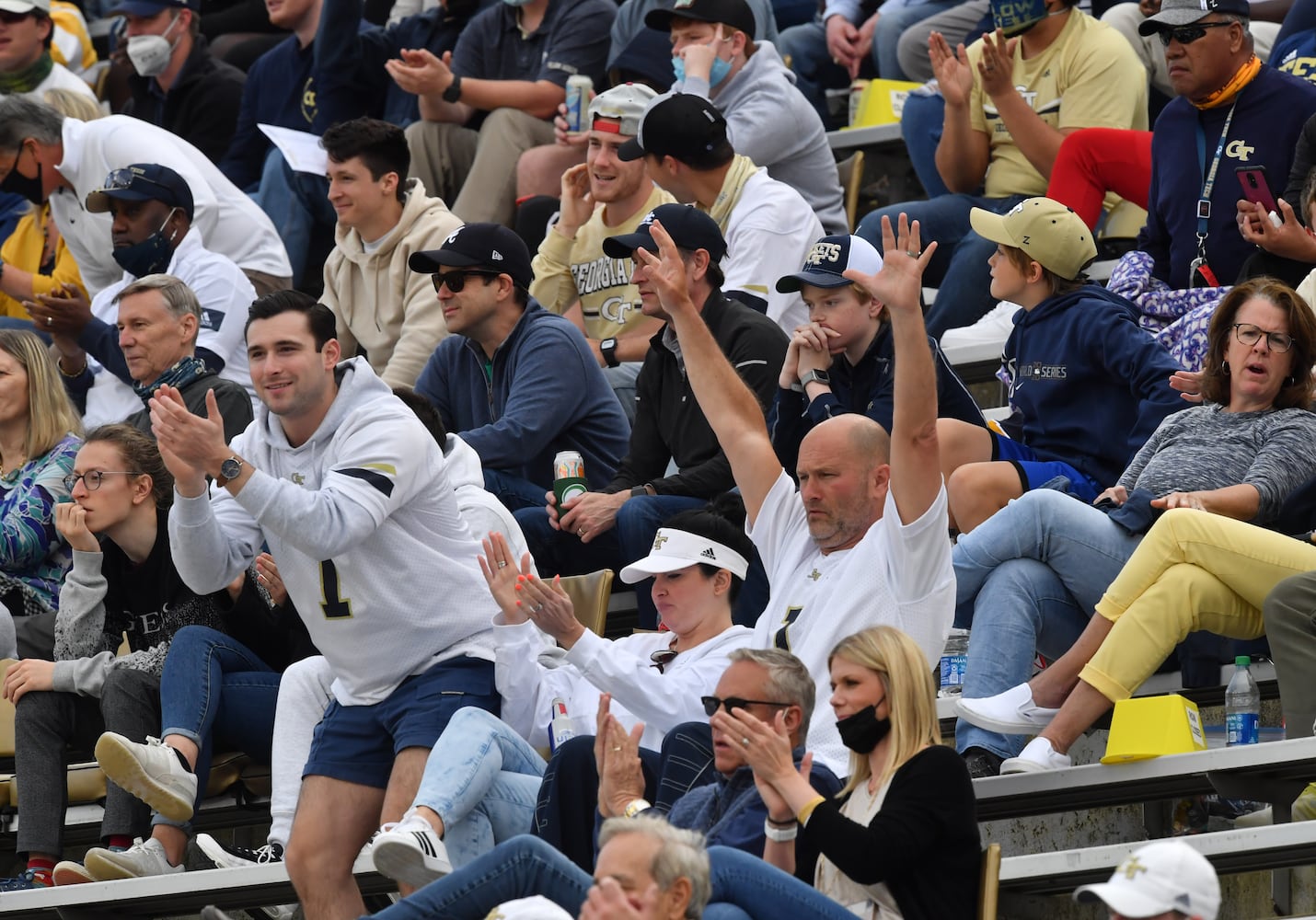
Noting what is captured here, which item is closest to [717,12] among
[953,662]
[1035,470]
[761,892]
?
[1035,470]

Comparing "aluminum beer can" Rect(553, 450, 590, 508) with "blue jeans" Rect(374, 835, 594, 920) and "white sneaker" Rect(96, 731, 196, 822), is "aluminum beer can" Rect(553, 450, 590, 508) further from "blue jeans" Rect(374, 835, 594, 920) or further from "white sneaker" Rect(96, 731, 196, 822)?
"blue jeans" Rect(374, 835, 594, 920)

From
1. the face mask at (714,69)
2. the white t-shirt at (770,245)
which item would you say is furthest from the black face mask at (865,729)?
the face mask at (714,69)

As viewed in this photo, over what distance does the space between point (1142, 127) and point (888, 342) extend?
242 cm

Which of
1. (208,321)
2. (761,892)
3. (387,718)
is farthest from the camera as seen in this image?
(208,321)

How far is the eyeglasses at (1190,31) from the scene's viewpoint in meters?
6.76

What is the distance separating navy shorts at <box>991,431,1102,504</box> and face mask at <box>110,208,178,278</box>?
339 centimetres

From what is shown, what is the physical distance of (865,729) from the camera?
446cm

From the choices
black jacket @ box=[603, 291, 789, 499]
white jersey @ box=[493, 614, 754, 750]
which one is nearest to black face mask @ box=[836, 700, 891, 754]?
white jersey @ box=[493, 614, 754, 750]

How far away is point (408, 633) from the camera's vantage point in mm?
5555

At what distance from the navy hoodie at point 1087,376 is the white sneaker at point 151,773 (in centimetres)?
251

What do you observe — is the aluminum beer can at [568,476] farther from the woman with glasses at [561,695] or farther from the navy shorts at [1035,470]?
the navy shorts at [1035,470]

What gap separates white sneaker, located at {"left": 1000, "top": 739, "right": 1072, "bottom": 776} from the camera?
514 centimetres

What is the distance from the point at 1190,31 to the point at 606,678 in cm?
295

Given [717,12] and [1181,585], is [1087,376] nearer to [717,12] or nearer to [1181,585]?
[1181,585]
